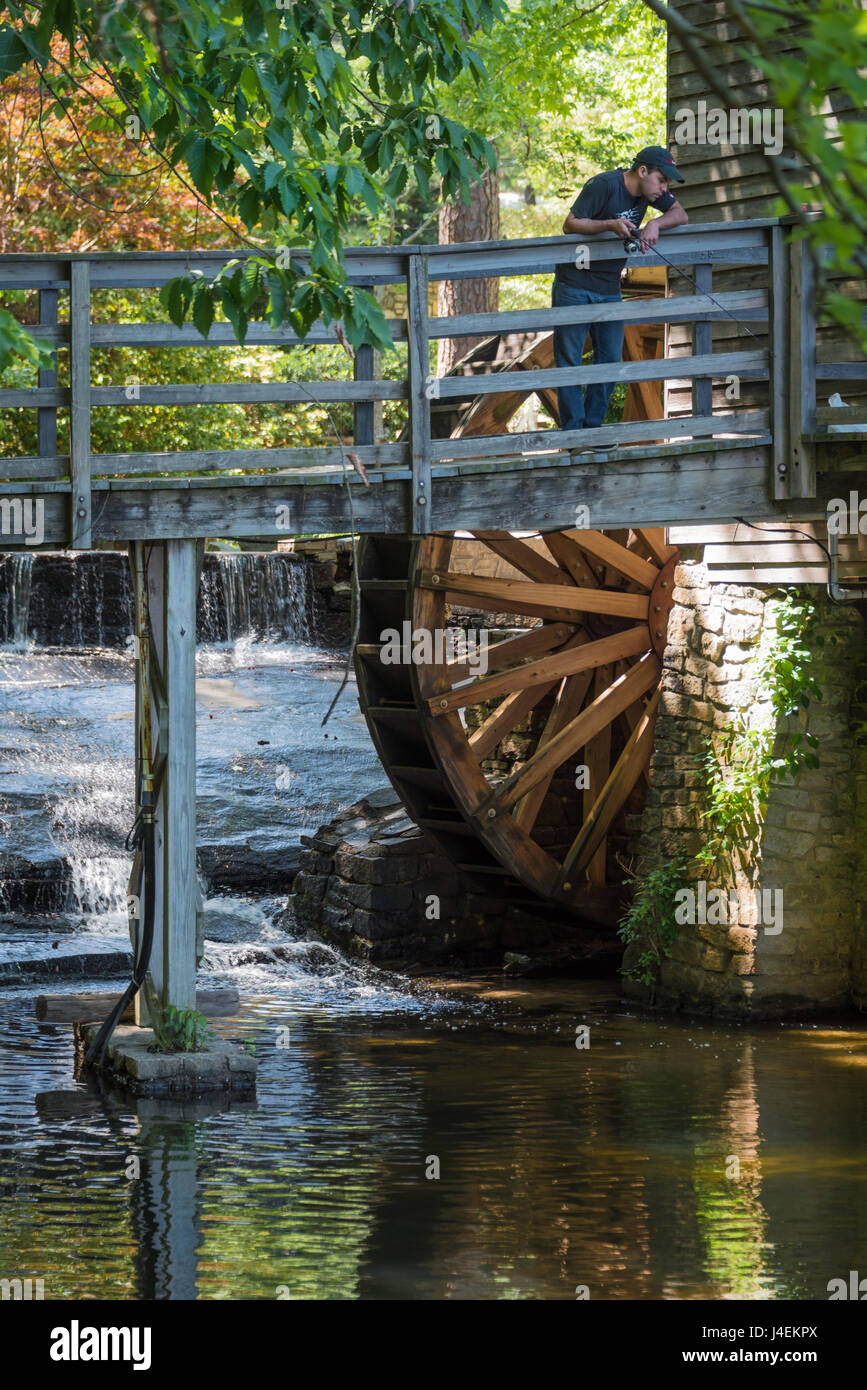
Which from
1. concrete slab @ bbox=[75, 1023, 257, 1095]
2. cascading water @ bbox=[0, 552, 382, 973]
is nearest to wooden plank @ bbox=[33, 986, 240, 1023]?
concrete slab @ bbox=[75, 1023, 257, 1095]

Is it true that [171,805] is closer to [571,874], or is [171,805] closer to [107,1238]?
[107,1238]

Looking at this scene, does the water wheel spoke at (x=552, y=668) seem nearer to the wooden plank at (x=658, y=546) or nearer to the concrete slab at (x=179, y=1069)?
the wooden plank at (x=658, y=546)

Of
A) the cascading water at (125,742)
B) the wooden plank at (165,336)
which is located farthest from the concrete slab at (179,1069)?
the wooden plank at (165,336)

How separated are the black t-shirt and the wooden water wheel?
2302mm

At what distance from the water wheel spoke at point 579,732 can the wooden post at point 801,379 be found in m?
3.24

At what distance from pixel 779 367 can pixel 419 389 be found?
5.70 feet

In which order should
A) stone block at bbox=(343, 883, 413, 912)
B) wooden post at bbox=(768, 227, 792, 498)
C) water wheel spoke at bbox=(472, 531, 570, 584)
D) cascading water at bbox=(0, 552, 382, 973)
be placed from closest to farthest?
1. wooden post at bbox=(768, 227, 792, 498)
2. stone block at bbox=(343, 883, 413, 912)
3. cascading water at bbox=(0, 552, 382, 973)
4. water wheel spoke at bbox=(472, 531, 570, 584)

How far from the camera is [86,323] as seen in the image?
6.79 meters

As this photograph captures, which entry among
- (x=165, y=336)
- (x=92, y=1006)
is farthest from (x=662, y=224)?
(x=92, y=1006)

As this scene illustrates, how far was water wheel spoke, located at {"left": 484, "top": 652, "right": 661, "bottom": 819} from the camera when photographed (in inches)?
416

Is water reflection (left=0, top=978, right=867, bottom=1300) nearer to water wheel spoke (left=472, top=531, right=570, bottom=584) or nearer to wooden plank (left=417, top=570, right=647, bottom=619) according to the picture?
wooden plank (left=417, top=570, right=647, bottom=619)

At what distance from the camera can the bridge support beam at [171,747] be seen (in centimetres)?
722

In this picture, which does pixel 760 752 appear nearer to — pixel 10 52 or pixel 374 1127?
pixel 374 1127
